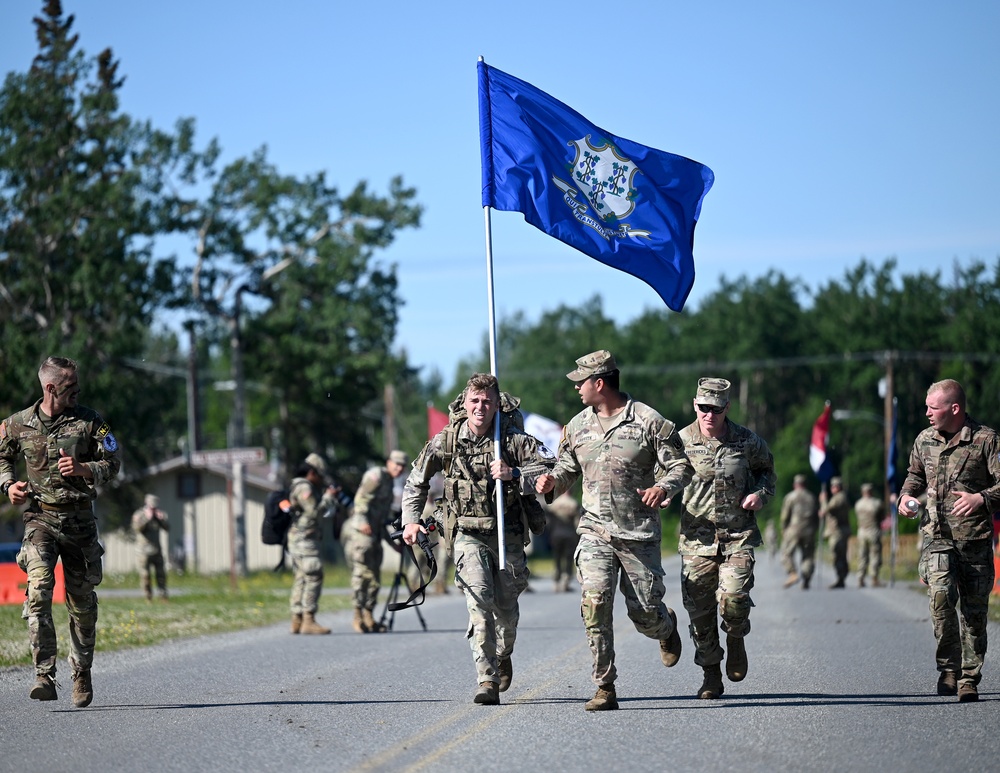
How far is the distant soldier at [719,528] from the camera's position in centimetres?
996

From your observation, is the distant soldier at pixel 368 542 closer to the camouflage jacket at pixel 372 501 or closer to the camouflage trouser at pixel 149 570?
the camouflage jacket at pixel 372 501

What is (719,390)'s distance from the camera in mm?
10227

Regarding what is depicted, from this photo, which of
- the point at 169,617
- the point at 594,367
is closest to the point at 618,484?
the point at 594,367

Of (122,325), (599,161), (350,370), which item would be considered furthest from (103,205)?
(599,161)

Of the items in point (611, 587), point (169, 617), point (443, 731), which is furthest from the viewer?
point (169, 617)

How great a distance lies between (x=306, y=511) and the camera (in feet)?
58.9

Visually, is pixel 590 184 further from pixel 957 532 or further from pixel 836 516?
pixel 836 516

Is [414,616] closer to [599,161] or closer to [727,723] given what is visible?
[599,161]

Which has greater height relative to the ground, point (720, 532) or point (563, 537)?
point (720, 532)

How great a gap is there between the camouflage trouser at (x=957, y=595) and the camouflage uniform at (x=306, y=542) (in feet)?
30.0

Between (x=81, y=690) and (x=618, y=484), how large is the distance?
3701mm

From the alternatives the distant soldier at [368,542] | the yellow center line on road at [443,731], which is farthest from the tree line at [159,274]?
the yellow center line on road at [443,731]

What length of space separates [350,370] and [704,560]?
40953mm

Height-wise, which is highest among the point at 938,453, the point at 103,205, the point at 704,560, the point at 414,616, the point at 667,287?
the point at 103,205
